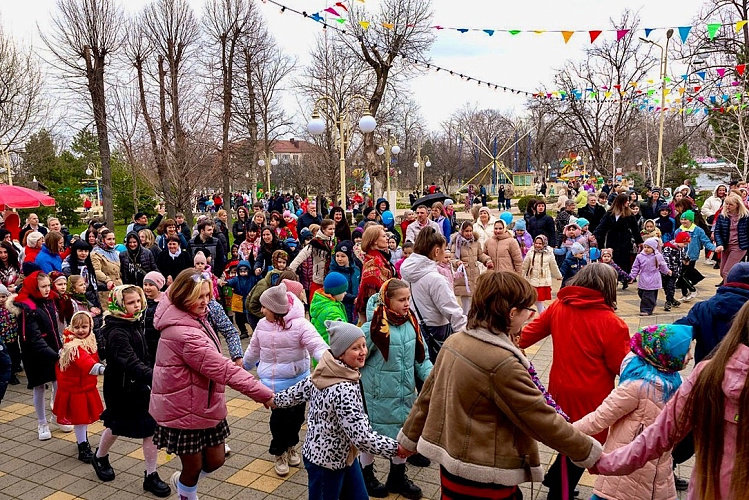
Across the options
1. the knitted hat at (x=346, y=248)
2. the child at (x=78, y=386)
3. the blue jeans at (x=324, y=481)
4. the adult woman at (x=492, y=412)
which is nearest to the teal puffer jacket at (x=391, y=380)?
the blue jeans at (x=324, y=481)

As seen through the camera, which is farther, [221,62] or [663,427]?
[221,62]

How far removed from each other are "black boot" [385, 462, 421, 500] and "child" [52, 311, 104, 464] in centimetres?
280


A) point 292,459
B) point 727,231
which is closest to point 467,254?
point 727,231

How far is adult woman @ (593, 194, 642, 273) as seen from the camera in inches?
400

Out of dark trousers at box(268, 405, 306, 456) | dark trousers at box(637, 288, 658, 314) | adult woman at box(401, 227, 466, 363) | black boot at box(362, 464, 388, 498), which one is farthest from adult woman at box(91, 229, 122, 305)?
dark trousers at box(637, 288, 658, 314)

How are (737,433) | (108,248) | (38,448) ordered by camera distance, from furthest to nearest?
(108,248)
(38,448)
(737,433)

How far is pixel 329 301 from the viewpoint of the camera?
5062 millimetres

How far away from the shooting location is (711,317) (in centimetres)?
363

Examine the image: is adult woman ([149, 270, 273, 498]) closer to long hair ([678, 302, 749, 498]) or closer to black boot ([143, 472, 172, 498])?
black boot ([143, 472, 172, 498])

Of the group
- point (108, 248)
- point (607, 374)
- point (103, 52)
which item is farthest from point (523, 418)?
point (103, 52)

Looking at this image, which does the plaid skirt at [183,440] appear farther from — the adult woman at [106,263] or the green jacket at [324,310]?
the adult woman at [106,263]

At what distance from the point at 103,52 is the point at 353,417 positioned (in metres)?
19.5

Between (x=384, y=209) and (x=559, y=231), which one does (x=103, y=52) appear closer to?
(x=384, y=209)

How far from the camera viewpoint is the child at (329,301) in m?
4.90
